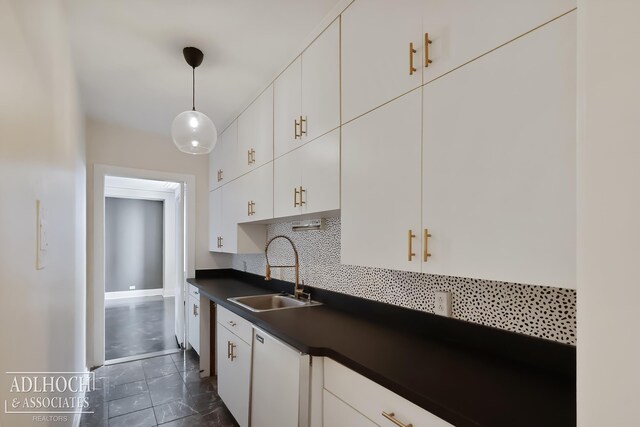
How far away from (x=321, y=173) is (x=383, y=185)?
1.66 feet

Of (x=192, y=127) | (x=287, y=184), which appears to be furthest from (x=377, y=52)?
(x=192, y=127)

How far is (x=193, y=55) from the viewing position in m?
2.14

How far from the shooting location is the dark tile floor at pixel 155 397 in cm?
242

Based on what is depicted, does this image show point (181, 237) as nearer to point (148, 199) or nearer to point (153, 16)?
point (153, 16)

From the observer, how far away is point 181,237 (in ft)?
13.5

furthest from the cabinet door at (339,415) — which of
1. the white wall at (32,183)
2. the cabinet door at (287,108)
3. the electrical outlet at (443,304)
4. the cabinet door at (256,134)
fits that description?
the cabinet door at (256,134)

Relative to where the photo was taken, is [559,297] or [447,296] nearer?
[559,297]

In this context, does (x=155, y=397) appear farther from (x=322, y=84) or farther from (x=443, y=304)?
(x=322, y=84)

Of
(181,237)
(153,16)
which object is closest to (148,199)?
(181,237)

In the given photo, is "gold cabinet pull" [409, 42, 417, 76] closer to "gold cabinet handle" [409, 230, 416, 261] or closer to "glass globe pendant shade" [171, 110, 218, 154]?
"gold cabinet handle" [409, 230, 416, 261]

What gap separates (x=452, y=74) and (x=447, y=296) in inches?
36.0

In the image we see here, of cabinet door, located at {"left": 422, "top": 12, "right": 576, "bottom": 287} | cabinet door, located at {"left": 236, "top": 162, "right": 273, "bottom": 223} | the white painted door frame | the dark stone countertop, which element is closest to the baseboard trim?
the white painted door frame

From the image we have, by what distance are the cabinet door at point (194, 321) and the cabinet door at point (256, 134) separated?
1460 millimetres

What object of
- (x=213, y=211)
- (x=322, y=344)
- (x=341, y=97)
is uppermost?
(x=341, y=97)
